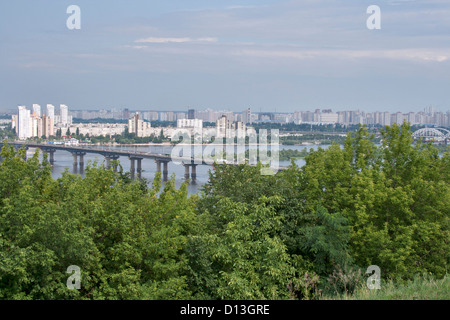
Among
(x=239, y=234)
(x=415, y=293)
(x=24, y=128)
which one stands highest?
(x=24, y=128)

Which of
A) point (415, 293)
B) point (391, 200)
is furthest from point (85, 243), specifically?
point (391, 200)

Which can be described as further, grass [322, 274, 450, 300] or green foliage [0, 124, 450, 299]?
green foliage [0, 124, 450, 299]

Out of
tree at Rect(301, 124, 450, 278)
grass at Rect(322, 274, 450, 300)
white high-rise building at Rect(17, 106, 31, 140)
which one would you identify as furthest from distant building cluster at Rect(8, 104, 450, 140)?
grass at Rect(322, 274, 450, 300)

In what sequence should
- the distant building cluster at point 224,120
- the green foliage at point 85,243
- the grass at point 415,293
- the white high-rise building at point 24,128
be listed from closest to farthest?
the grass at point 415,293
the green foliage at point 85,243
the distant building cluster at point 224,120
the white high-rise building at point 24,128

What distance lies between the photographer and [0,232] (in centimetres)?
644

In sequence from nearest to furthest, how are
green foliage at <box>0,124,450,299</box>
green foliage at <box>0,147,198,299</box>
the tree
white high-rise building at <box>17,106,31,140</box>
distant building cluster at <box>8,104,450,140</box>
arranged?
green foliage at <box>0,147,198,299</box> < green foliage at <box>0,124,450,299</box> < the tree < distant building cluster at <box>8,104,450,140</box> < white high-rise building at <box>17,106,31,140</box>

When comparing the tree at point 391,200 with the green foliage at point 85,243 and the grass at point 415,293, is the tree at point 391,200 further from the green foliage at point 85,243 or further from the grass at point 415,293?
the grass at point 415,293

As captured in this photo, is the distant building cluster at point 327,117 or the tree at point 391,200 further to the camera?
the distant building cluster at point 327,117

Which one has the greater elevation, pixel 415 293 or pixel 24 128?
pixel 24 128

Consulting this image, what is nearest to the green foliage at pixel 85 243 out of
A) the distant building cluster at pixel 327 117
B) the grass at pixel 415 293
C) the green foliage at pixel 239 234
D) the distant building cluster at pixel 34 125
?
the green foliage at pixel 239 234

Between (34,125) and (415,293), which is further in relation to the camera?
(34,125)

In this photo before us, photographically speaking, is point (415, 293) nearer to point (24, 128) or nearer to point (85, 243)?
point (85, 243)

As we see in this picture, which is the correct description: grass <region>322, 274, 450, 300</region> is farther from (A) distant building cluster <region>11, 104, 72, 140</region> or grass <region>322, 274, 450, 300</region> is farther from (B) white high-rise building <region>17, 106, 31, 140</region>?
(B) white high-rise building <region>17, 106, 31, 140</region>
